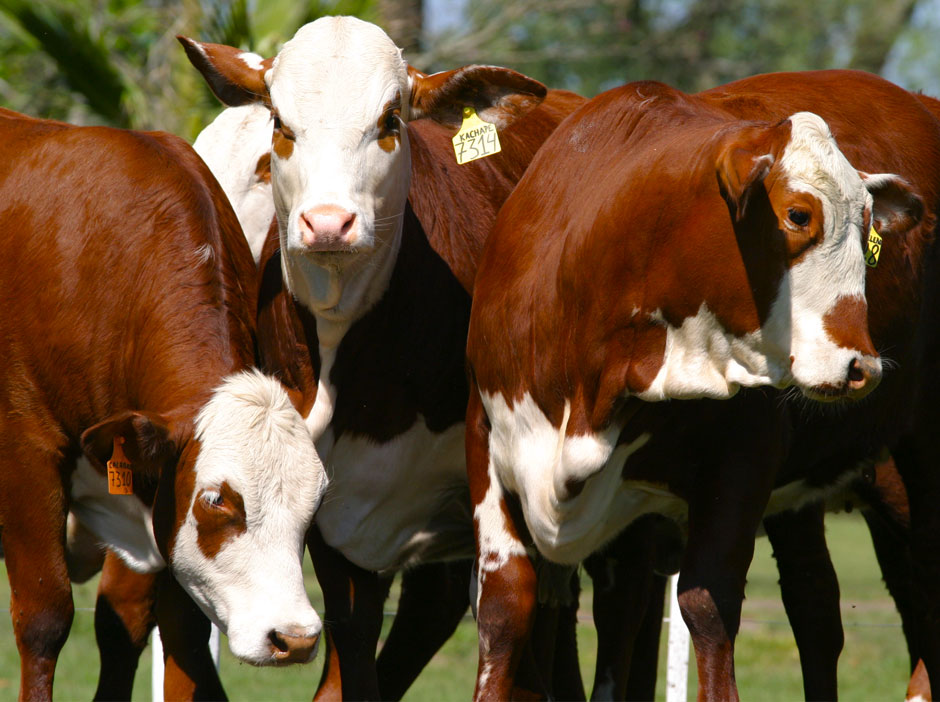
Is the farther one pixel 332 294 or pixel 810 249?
pixel 332 294

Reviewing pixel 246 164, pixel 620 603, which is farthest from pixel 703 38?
pixel 620 603

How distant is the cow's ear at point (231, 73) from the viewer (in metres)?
5.11

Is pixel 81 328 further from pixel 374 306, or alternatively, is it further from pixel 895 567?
pixel 895 567

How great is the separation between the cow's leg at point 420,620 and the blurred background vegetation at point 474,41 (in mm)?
3998

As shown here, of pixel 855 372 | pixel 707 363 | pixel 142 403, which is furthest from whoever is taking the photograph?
pixel 142 403

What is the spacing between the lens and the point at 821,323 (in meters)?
3.80

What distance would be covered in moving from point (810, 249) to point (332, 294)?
187 centimetres

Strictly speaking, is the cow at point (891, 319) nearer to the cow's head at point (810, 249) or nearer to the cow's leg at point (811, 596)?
the cow's leg at point (811, 596)

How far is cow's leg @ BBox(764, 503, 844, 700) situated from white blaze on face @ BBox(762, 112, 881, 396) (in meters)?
1.79

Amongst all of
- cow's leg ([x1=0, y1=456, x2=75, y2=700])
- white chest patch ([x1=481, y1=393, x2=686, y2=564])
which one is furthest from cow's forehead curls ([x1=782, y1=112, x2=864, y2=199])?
cow's leg ([x1=0, y1=456, x2=75, y2=700])

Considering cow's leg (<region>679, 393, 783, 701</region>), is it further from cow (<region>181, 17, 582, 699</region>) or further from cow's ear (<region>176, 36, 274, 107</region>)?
cow's ear (<region>176, 36, 274, 107</region>)

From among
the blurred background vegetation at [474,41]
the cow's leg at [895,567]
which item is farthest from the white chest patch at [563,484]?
the blurred background vegetation at [474,41]

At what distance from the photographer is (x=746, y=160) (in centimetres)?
382

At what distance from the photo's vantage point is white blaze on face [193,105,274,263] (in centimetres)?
609
